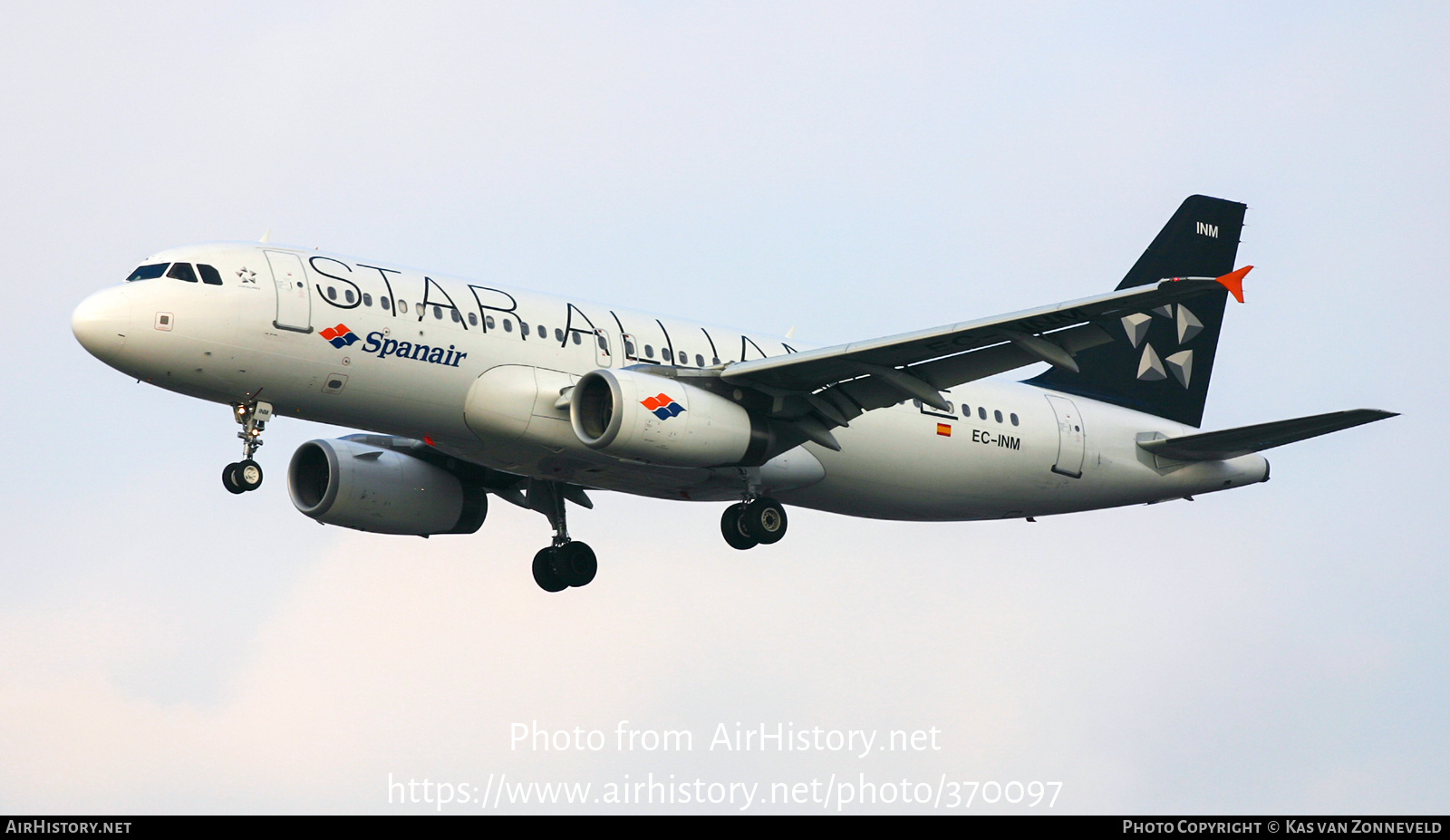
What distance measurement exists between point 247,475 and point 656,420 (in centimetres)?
682

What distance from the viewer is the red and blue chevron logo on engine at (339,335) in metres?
29.6

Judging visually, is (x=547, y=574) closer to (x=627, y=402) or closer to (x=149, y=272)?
(x=627, y=402)

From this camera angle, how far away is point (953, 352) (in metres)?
31.0

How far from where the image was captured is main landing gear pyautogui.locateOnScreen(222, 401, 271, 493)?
29.5m

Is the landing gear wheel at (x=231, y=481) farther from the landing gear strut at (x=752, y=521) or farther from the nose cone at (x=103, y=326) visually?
the landing gear strut at (x=752, y=521)

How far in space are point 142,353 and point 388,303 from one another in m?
4.07

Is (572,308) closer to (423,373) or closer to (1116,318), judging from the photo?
(423,373)

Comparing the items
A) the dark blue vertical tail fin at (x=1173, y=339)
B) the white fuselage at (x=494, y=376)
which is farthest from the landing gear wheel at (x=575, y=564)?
the dark blue vertical tail fin at (x=1173, y=339)

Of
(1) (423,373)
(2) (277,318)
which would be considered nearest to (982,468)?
(1) (423,373)

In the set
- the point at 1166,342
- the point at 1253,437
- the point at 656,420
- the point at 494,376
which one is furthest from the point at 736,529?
the point at 1166,342

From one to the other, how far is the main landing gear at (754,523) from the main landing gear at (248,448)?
879 cm

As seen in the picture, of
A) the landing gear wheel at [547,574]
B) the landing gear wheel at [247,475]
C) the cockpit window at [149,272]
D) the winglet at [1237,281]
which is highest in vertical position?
the winglet at [1237,281]

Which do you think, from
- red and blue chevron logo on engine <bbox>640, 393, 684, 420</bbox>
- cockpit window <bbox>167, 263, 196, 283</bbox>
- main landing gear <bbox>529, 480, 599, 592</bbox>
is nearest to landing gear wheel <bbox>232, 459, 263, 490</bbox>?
cockpit window <bbox>167, 263, 196, 283</bbox>

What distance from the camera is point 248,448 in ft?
97.9
